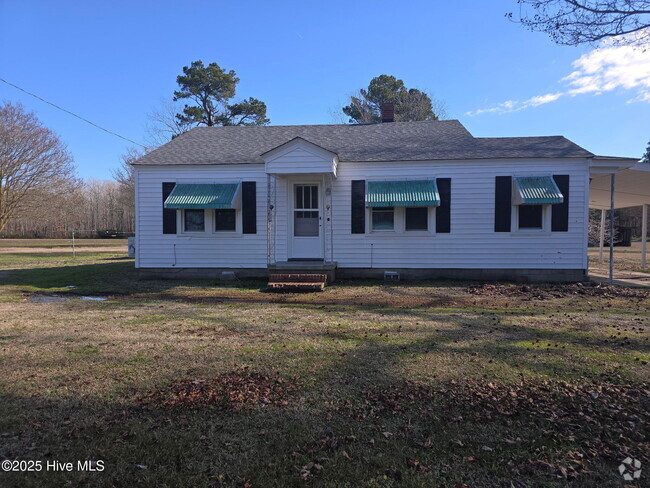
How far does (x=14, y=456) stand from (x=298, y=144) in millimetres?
9049

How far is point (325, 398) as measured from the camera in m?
3.36

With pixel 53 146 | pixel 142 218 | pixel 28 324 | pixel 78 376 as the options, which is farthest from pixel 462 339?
pixel 53 146

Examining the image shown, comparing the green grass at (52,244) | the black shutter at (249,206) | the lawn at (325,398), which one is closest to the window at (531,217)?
the lawn at (325,398)

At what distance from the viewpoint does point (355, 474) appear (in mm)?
2363

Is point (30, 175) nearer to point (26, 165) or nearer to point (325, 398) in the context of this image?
point (26, 165)

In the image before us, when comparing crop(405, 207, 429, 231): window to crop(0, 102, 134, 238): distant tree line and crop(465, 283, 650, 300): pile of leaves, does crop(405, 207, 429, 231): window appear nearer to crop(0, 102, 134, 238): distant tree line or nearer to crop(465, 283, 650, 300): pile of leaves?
crop(465, 283, 650, 300): pile of leaves

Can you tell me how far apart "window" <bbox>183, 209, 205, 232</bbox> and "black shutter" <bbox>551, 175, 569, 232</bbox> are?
10.4m

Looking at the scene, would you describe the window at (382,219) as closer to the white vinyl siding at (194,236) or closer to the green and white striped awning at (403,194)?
the green and white striped awning at (403,194)

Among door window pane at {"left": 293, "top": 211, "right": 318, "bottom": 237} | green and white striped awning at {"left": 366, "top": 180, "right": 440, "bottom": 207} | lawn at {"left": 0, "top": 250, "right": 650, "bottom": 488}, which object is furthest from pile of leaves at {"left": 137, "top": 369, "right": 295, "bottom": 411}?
door window pane at {"left": 293, "top": 211, "right": 318, "bottom": 237}

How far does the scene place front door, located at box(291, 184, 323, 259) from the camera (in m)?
11.5

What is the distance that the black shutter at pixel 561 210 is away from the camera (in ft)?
34.9

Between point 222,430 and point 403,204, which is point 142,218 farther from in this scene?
point 222,430

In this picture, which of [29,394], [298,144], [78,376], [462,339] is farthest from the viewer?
[298,144]

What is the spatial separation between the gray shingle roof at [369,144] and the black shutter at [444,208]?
755 mm
